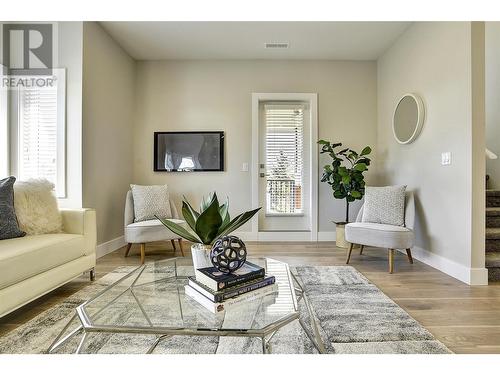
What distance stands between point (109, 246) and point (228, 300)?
9.34 feet

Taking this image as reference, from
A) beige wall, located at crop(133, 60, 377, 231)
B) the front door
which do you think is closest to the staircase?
beige wall, located at crop(133, 60, 377, 231)

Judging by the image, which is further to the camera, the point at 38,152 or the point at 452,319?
the point at 38,152

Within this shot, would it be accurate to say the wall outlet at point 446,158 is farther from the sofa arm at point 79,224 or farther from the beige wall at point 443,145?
the sofa arm at point 79,224

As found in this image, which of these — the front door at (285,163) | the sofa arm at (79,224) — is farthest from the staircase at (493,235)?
the sofa arm at (79,224)

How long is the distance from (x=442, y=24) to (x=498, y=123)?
1402 millimetres

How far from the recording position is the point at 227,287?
1143 mm

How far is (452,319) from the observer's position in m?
1.75

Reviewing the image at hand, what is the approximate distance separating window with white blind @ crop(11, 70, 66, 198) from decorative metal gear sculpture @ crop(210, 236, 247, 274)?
8.50 feet

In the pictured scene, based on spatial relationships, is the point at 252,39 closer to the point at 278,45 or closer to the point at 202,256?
the point at 278,45

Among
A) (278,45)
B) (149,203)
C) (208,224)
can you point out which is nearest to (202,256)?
(208,224)
